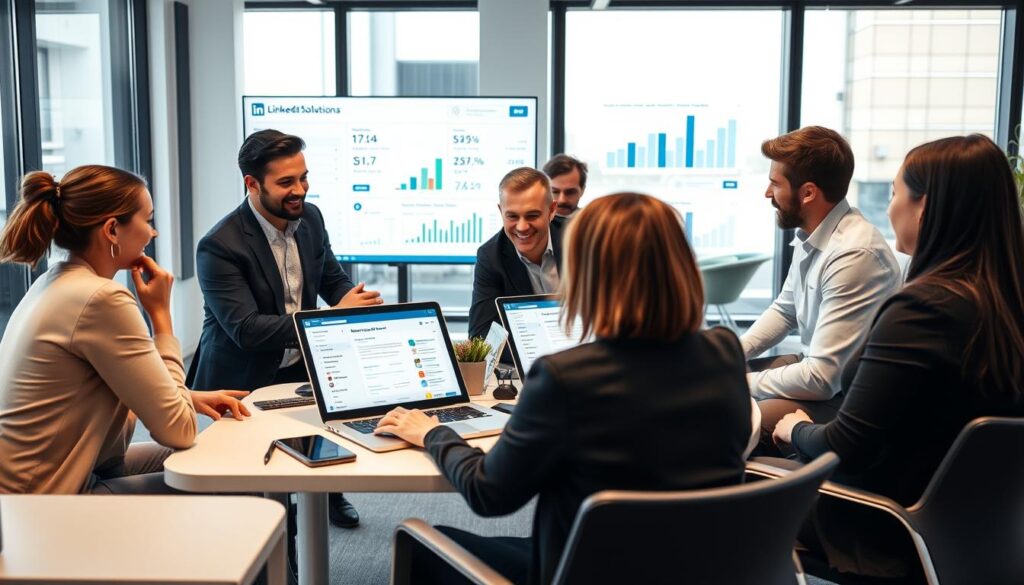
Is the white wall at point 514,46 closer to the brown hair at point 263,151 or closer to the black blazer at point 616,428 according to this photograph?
the brown hair at point 263,151

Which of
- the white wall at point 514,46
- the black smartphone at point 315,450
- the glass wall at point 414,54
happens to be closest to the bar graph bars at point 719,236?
the white wall at point 514,46

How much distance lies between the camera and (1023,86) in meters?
6.16

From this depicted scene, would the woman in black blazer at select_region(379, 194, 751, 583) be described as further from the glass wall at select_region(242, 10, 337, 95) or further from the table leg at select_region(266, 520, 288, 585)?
the glass wall at select_region(242, 10, 337, 95)

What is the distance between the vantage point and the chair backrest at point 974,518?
1.74 metres

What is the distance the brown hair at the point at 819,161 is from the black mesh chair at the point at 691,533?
154 cm

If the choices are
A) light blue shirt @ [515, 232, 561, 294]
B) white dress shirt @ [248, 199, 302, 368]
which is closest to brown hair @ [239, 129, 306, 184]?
white dress shirt @ [248, 199, 302, 368]

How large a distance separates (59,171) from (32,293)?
2988 mm

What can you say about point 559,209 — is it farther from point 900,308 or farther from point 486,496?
point 486,496

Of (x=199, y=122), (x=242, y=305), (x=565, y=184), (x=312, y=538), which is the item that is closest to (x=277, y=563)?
(x=312, y=538)

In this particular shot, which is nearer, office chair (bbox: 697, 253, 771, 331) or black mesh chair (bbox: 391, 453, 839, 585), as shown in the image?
black mesh chair (bbox: 391, 453, 839, 585)

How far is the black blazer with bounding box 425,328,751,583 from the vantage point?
1.39 m

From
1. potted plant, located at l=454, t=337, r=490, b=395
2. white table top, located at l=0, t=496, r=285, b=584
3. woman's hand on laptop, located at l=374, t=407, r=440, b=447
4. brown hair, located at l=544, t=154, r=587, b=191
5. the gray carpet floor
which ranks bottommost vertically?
the gray carpet floor

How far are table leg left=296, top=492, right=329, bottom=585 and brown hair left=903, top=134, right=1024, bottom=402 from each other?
4.42 ft

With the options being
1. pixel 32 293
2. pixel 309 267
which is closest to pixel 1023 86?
pixel 309 267
